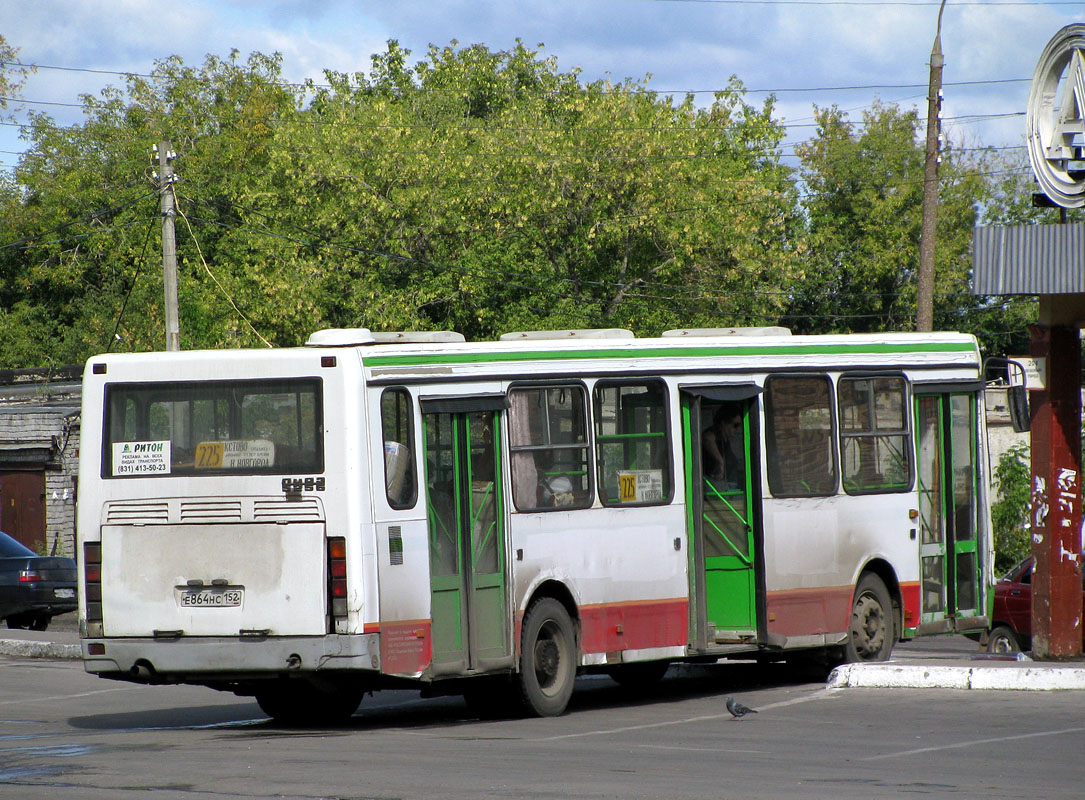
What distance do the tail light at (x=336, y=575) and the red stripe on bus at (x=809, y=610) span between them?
432 cm

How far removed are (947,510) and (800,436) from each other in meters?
2.15

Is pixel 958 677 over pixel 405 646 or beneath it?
beneath

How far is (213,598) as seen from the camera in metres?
11.6

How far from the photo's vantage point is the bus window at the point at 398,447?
1160 centimetres

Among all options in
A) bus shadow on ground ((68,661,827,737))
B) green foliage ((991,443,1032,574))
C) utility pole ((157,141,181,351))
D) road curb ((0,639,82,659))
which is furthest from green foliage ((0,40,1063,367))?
bus shadow on ground ((68,661,827,737))

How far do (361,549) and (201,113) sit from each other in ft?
200

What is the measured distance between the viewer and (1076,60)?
15.2 meters

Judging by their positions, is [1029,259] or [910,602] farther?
[910,602]

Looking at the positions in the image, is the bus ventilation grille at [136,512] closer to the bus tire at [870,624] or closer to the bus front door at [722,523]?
the bus front door at [722,523]

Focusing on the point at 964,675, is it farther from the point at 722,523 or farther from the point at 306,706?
the point at 306,706

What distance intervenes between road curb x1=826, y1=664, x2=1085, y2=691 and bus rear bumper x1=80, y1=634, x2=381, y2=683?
461 cm

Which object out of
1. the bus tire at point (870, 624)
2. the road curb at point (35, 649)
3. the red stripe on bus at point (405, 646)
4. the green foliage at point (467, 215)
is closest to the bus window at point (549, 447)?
the red stripe on bus at point (405, 646)

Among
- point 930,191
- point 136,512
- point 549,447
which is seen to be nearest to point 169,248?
point 930,191

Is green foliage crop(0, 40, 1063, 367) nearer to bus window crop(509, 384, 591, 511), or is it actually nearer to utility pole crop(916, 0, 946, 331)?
utility pole crop(916, 0, 946, 331)
